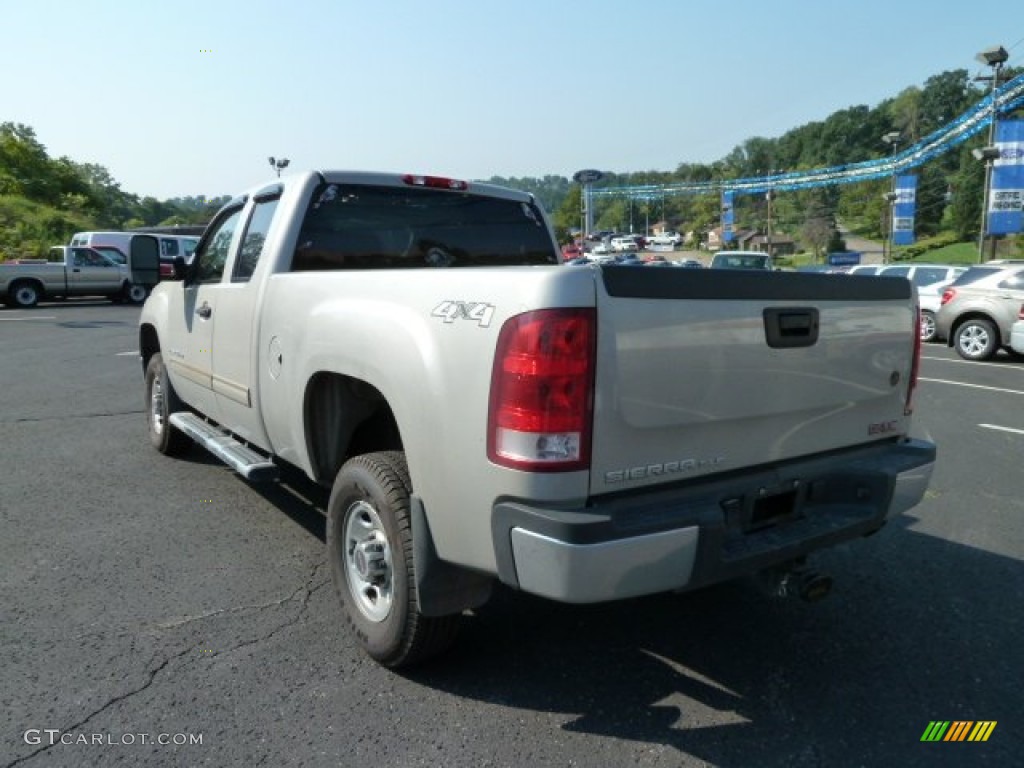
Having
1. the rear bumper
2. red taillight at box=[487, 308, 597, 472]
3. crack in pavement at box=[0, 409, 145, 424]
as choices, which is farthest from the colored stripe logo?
crack in pavement at box=[0, 409, 145, 424]

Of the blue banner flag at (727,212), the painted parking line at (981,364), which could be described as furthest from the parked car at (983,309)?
the blue banner flag at (727,212)

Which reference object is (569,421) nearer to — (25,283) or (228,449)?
(228,449)

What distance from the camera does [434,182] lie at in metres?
4.34

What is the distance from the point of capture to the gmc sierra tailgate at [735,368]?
2.23m

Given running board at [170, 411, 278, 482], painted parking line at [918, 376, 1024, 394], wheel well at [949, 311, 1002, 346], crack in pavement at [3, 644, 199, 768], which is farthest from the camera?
wheel well at [949, 311, 1002, 346]

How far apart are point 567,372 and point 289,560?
242 centimetres

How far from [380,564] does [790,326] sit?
5.89 ft

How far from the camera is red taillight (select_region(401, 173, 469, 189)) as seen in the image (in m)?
4.28

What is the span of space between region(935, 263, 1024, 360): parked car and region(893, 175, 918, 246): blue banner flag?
2479cm

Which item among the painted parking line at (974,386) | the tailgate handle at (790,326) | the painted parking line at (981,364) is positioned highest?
the tailgate handle at (790,326)

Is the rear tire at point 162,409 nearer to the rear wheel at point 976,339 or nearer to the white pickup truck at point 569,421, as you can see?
the white pickup truck at point 569,421

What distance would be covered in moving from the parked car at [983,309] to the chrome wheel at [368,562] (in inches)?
476

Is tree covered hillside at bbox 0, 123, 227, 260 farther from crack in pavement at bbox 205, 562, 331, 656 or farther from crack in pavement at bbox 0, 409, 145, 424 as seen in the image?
crack in pavement at bbox 205, 562, 331, 656

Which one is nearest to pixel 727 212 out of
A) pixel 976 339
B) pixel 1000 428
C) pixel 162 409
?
pixel 976 339
